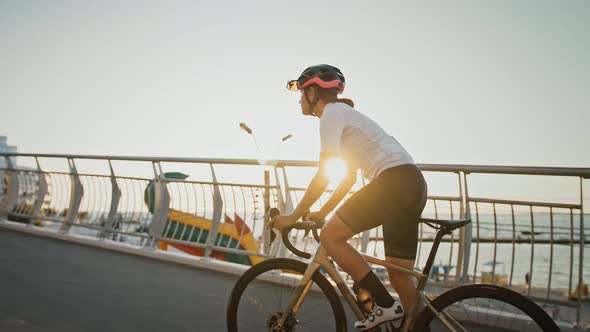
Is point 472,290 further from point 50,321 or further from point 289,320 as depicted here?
point 50,321

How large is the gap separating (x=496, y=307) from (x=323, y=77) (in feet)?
5.08

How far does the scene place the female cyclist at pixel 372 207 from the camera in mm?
2541

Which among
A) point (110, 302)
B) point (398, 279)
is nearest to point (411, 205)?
point (398, 279)

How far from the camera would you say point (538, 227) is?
4.75 metres

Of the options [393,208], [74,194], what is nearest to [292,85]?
[393,208]

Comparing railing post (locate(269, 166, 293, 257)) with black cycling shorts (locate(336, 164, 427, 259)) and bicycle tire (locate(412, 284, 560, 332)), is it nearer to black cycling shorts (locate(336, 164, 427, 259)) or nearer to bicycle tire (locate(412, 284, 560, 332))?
black cycling shorts (locate(336, 164, 427, 259))

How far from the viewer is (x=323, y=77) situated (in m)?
2.76

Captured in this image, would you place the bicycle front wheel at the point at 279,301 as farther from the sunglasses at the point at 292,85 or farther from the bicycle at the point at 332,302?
the sunglasses at the point at 292,85

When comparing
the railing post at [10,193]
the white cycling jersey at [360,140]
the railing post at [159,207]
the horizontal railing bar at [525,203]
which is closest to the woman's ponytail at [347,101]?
the white cycling jersey at [360,140]

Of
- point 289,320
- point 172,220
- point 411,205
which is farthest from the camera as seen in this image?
point 172,220

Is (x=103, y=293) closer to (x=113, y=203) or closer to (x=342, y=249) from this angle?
(x=342, y=249)

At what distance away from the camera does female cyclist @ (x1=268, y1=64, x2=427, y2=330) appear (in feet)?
8.34

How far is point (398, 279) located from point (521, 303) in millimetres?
629

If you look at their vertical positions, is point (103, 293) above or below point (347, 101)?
below
